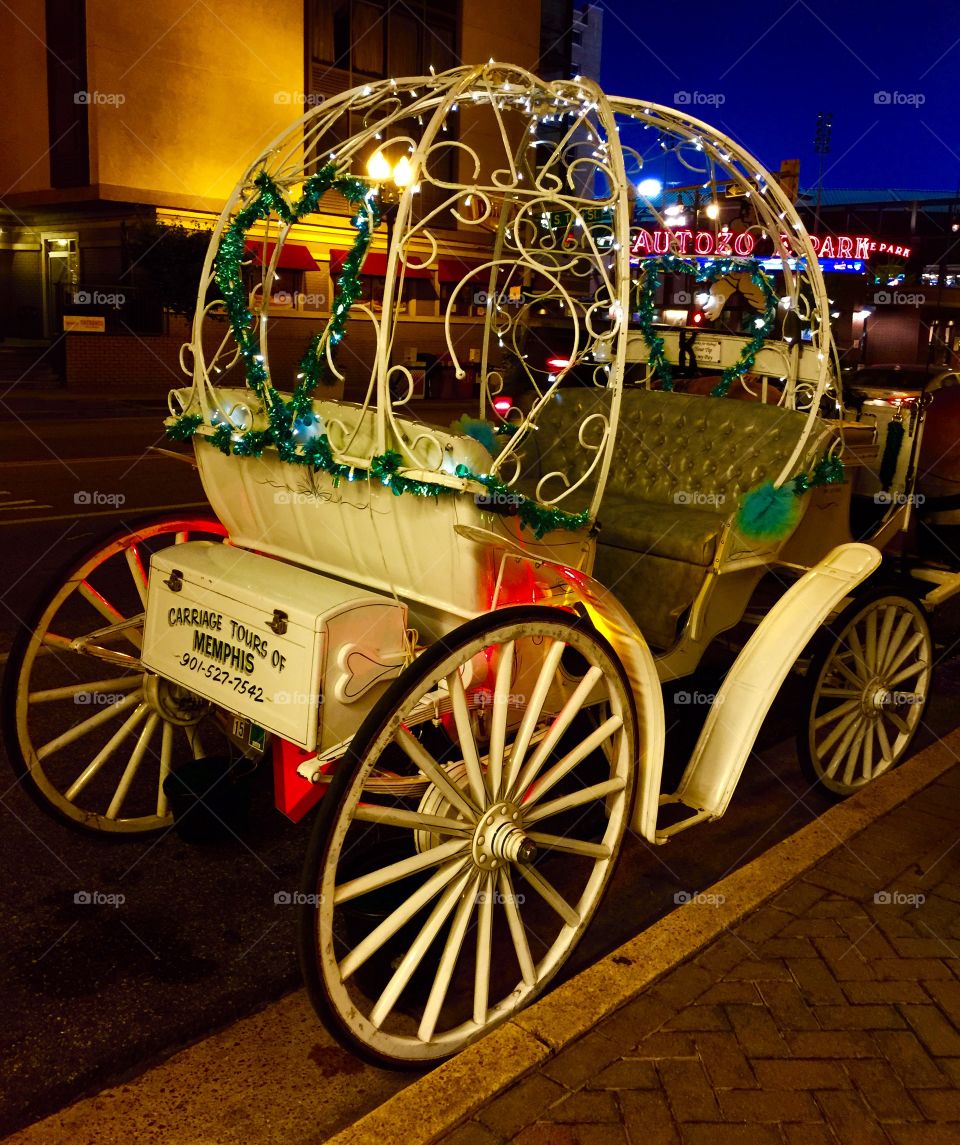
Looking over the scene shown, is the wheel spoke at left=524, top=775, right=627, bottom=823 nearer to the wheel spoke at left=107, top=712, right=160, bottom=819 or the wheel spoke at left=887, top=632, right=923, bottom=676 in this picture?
the wheel spoke at left=107, top=712, right=160, bottom=819

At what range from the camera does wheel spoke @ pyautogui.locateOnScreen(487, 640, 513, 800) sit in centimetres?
298

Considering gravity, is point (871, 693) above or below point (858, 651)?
below

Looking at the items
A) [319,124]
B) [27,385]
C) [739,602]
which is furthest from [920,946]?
[27,385]

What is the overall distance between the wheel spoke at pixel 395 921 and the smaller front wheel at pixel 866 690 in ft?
6.52

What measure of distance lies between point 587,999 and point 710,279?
13.3 feet

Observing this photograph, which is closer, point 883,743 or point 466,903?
point 466,903

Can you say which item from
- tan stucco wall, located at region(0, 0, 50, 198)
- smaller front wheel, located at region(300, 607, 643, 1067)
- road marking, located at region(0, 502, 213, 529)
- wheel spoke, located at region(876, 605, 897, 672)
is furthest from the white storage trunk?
tan stucco wall, located at region(0, 0, 50, 198)

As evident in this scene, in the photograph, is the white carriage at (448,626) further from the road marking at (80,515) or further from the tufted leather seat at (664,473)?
the road marking at (80,515)

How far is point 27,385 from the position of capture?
21.3m

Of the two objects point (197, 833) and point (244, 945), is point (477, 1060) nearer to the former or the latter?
point (244, 945)

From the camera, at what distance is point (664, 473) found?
5699mm

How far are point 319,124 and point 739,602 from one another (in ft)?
8.17

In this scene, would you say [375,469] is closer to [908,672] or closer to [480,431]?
[480,431]

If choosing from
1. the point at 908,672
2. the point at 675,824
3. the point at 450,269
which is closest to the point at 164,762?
the point at 675,824
